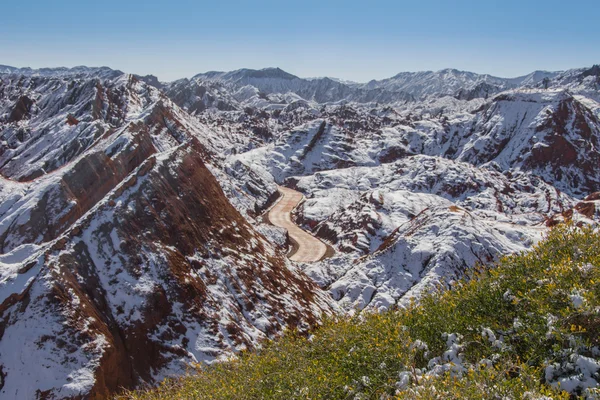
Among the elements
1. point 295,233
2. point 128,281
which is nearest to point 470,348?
point 128,281

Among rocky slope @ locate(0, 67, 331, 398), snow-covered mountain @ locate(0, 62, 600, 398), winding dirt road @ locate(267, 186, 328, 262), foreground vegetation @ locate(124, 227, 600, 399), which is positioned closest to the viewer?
foreground vegetation @ locate(124, 227, 600, 399)

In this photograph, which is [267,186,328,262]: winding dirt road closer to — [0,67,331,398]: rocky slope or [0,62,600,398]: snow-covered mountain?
[0,62,600,398]: snow-covered mountain

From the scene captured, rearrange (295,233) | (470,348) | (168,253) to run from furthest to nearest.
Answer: (295,233)
(168,253)
(470,348)

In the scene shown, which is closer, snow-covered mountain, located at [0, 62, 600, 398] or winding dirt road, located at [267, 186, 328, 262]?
snow-covered mountain, located at [0, 62, 600, 398]

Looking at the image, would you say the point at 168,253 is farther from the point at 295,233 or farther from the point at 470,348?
the point at 295,233

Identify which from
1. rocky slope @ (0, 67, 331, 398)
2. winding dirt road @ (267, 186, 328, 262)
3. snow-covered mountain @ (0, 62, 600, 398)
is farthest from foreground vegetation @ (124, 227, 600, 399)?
winding dirt road @ (267, 186, 328, 262)

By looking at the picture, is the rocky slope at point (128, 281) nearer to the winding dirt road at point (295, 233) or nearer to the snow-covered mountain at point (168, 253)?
the snow-covered mountain at point (168, 253)

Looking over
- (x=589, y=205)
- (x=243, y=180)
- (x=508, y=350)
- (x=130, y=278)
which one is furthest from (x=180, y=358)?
(x=243, y=180)

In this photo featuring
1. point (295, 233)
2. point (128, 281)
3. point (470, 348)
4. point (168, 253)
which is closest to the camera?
point (470, 348)
